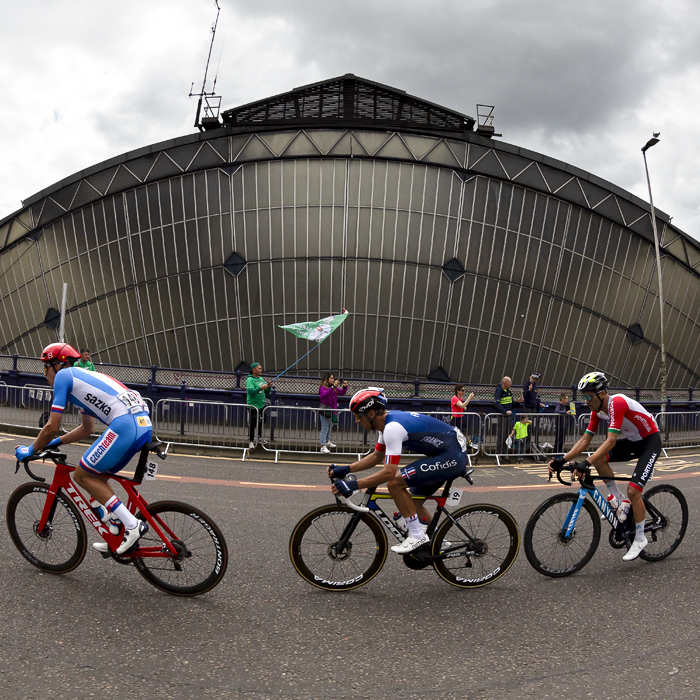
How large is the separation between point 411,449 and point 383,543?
77cm

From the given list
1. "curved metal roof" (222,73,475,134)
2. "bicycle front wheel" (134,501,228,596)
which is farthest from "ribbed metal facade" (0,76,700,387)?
"bicycle front wheel" (134,501,228,596)

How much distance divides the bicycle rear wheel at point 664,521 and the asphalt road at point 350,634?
0.17 meters

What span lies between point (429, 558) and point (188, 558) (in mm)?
1886

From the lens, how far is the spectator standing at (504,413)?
12.6 metres

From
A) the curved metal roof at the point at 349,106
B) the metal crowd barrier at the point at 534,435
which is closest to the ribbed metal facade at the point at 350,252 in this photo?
the curved metal roof at the point at 349,106

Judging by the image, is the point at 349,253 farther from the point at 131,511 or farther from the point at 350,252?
the point at 131,511

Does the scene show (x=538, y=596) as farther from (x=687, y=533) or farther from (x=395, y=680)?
(x=687, y=533)

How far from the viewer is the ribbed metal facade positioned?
27859 millimetres

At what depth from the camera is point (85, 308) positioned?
29141mm

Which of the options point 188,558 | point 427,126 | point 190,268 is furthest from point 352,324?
point 188,558

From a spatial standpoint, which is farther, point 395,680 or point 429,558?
point 429,558

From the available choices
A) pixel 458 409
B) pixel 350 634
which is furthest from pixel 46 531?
pixel 458 409

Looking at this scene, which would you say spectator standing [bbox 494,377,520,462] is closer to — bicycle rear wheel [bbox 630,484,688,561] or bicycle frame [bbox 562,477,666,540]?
bicycle rear wheel [bbox 630,484,688,561]

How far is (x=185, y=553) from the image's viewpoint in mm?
4773
